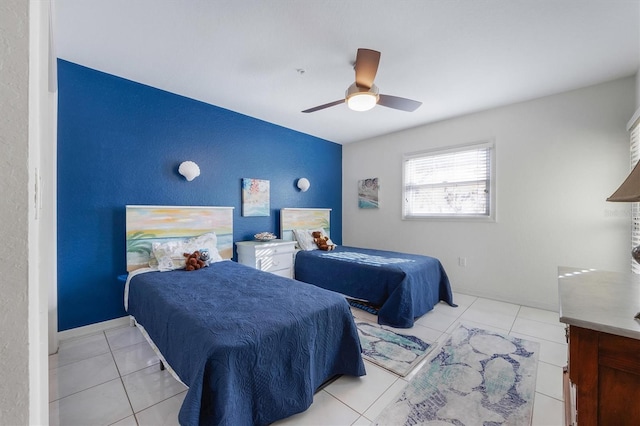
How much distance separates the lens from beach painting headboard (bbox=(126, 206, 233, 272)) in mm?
2824

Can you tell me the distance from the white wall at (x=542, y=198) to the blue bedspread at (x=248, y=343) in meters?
2.73

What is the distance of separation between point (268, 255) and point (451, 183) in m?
2.88

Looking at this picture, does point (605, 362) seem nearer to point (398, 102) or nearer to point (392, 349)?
point (392, 349)

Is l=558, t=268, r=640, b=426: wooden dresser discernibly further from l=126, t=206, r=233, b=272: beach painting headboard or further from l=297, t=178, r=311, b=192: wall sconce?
l=297, t=178, r=311, b=192: wall sconce

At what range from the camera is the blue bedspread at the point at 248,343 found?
1295mm

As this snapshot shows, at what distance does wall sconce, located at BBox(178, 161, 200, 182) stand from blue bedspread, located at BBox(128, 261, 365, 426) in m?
1.40

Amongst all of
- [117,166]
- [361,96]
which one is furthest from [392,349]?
[117,166]

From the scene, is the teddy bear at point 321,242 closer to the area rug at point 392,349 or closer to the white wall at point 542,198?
the white wall at point 542,198

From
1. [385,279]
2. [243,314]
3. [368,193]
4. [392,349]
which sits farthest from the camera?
[368,193]

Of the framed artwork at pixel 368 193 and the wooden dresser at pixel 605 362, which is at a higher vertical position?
the framed artwork at pixel 368 193

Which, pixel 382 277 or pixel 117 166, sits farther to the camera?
pixel 382 277

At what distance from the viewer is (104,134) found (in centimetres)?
272

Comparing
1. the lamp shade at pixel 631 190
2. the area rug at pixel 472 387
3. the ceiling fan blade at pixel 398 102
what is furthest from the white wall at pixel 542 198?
the lamp shade at pixel 631 190

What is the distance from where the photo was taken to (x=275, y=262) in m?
3.62
